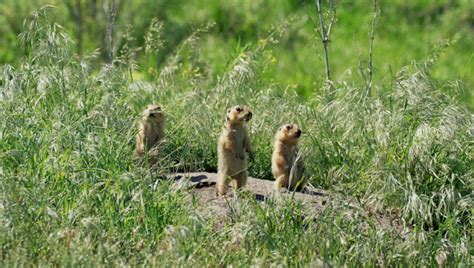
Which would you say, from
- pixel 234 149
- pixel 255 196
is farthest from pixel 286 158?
pixel 255 196

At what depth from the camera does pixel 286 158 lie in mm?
9500

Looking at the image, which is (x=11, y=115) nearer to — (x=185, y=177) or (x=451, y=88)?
(x=185, y=177)

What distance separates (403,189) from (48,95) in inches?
107

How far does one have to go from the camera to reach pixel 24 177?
7.98m

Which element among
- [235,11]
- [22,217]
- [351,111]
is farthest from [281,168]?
→ [235,11]

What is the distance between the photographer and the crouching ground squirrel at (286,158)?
9383mm

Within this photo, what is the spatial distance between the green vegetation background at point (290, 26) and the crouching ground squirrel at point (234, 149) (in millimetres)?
3888

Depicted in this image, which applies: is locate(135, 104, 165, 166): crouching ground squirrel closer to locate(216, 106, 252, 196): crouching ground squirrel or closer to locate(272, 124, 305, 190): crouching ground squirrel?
locate(216, 106, 252, 196): crouching ground squirrel

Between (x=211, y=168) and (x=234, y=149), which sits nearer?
(x=234, y=149)

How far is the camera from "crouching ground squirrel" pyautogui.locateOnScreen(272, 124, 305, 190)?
369 inches

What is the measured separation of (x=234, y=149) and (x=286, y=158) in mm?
429

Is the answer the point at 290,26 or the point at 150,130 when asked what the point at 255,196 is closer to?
the point at 150,130

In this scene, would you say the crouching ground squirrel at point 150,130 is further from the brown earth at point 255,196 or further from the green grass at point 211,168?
the brown earth at point 255,196

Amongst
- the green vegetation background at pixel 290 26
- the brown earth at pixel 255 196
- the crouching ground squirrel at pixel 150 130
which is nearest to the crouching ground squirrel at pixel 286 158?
the brown earth at pixel 255 196
